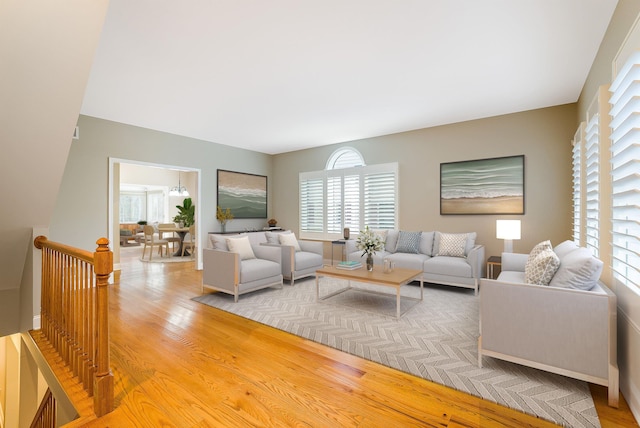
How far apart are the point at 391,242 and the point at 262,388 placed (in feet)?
13.0

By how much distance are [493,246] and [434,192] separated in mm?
1336

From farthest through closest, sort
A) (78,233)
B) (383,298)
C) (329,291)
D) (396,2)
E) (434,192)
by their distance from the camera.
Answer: (434,192)
(78,233)
(329,291)
(383,298)
(396,2)

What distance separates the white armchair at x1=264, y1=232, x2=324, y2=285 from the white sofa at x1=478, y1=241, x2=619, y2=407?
3.07 meters

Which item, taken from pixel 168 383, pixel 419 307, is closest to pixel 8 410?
pixel 168 383

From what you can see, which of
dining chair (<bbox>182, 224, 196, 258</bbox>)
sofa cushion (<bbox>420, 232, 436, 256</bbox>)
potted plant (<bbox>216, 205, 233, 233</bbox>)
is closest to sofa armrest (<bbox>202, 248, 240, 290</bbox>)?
potted plant (<bbox>216, 205, 233, 233</bbox>)

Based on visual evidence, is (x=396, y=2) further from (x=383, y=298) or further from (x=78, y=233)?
(x=78, y=233)

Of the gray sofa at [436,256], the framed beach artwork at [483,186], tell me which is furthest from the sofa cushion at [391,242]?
the framed beach artwork at [483,186]

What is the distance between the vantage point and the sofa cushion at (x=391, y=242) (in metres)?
5.54

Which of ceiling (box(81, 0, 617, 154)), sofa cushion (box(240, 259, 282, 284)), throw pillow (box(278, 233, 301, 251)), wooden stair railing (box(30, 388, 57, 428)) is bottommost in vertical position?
wooden stair railing (box(30, 388, 57, 428))

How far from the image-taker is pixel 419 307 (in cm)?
377

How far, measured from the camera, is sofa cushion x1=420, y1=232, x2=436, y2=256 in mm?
A: 5219

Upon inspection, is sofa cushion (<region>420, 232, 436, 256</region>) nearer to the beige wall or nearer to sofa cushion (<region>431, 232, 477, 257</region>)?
sofa cushion (<region>431, 232, 477, 257</region>)

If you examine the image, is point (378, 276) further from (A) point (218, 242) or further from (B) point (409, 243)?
(A) point (218, 242)

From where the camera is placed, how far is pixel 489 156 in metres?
5.11
